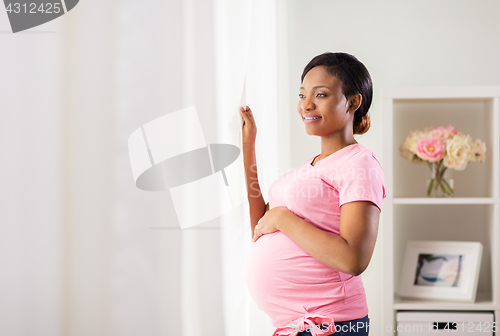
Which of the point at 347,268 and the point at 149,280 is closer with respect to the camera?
the point at 149,280

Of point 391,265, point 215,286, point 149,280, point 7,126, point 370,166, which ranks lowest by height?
point 391,265

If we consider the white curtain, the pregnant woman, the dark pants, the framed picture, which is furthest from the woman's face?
the framed picture

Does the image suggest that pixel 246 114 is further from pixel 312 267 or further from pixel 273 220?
pixel 312 267

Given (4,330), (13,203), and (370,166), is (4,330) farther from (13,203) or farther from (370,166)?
(370,166)

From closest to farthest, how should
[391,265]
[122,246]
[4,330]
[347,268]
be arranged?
[4,330]
[122,246]
[347,268]
[391,265]

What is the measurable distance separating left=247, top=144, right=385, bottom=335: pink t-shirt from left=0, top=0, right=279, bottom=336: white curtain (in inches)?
6.1

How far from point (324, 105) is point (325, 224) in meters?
0.28

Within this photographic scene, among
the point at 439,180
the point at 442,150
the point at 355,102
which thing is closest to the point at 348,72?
the point at 355,102

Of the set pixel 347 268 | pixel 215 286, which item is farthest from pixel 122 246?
pixel 347 268

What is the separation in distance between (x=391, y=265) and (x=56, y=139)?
1554mm

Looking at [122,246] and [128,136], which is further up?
[128,136]

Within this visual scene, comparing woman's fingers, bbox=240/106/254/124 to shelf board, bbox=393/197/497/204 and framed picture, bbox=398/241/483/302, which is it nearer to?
shelf board, bbox=393/197/497/204

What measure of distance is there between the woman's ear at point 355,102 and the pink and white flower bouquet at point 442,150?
0.87m

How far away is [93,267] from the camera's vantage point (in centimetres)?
48
